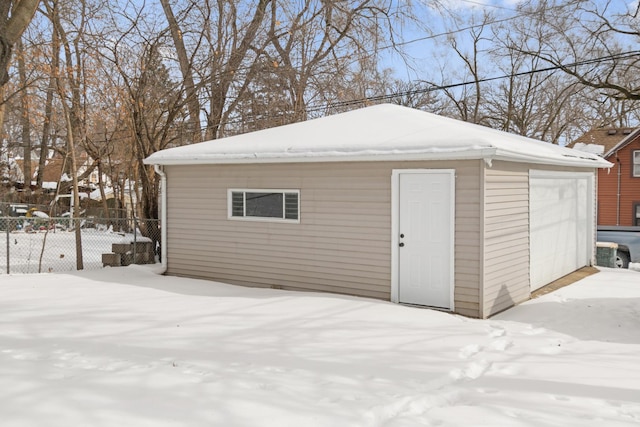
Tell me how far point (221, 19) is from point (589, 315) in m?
13.1

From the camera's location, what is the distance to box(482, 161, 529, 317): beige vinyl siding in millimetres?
7238

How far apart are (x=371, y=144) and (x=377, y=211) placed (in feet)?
3.24

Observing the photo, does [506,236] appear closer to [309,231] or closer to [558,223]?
[309,231]

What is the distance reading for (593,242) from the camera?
12.4 metres

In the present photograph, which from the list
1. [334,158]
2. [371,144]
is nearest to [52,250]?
[334,158]

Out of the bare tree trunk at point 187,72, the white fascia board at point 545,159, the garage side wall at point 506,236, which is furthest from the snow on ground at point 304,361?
the bare tree trunk at point 187,72

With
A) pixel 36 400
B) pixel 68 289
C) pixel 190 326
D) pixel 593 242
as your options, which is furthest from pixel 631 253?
pixel 36 400

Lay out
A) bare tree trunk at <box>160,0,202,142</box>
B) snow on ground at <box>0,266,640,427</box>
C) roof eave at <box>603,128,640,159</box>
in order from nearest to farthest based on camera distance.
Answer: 1. snow on ground at <box>0,266,640,427</box>
2. bare tree trunk at <box>160,0,202,142</box>
3. roof eave at <box>603,128,640,159</box>

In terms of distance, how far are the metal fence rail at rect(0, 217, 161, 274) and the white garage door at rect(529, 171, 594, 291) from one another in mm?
7911

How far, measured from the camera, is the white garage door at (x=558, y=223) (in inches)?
356

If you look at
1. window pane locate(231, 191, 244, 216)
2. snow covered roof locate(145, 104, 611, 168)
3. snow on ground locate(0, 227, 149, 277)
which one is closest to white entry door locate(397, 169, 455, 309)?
snow covered roof locate(145, 104, 611, 168)

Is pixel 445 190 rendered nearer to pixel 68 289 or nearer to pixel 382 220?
pixel 382 220

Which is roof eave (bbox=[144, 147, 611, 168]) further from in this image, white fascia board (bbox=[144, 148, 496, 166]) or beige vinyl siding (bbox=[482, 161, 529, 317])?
beige vinyl siding (bbox=[482, 161, 529, 317])

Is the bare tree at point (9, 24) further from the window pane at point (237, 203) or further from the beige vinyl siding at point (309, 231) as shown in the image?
the window pane at point (237, 203)
